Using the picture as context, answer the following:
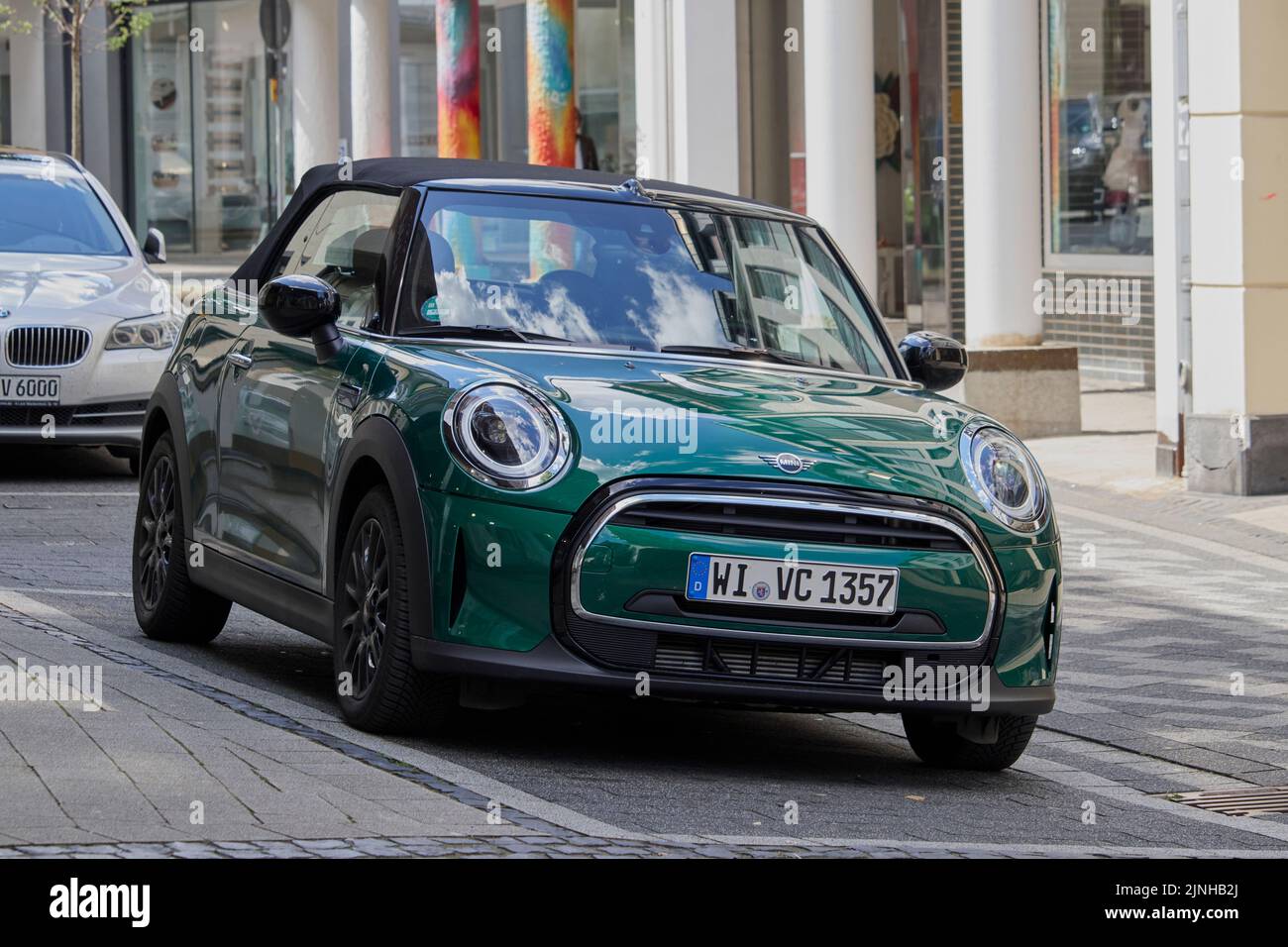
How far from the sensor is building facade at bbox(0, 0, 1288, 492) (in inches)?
566

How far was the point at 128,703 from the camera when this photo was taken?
661 cm

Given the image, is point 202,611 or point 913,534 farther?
point 202,611

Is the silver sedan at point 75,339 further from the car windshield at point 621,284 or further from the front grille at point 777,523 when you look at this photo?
the front grille at point 777,523

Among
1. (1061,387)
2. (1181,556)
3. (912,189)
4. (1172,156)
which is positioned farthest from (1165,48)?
(912,189)

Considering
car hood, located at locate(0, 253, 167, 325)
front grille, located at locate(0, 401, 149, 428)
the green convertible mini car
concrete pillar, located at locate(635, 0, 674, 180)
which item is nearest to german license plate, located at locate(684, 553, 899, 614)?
the green convertible mini car

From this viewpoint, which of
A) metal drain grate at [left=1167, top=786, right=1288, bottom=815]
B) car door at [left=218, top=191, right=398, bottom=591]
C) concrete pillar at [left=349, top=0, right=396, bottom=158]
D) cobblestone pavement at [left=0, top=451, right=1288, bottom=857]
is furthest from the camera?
concrete pillar at [left=349, top=0, right=396, bottom=158]

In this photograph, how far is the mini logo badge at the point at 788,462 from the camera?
20.6 feet

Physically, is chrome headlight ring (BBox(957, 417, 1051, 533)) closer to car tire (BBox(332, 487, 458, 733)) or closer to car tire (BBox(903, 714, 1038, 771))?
car tire (BBox(903, 714, 1038, 771))

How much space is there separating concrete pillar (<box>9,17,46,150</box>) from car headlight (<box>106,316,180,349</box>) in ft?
123

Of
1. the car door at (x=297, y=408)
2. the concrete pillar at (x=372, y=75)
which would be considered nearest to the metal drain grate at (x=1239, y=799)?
the car door at (x=297, y=408)

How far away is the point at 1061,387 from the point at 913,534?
11.5m

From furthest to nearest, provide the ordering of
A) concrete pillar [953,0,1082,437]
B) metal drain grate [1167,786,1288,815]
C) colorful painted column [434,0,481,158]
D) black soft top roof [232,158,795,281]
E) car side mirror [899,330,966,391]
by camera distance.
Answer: colorful painted column [434,0,481,158]
concrete pillar [953,0,1082,437]
car side mirror [899,330,966,391]
black soft top roof [232,158,795,281]
metal drain grate [1167,786,1288,815]

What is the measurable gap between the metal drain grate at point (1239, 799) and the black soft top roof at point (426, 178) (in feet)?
7.41
